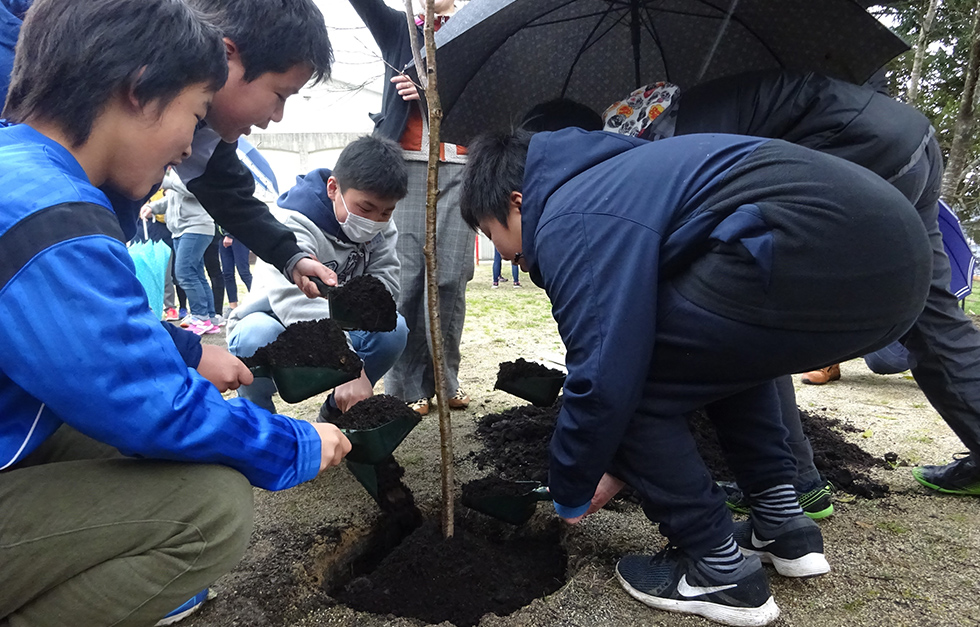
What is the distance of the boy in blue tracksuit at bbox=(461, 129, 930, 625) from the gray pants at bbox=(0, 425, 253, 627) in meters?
0.86

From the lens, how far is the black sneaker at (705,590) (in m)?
1.54

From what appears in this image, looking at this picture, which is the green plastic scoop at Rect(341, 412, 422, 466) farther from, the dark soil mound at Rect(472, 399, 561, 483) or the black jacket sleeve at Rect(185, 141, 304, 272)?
the black jacket sleeve at Rect(185, 141, 304, 272)

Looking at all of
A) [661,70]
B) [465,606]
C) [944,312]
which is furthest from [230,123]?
[944,312]

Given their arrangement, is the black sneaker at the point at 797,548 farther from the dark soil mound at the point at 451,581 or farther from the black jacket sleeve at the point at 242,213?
the black jacket sleeve at the point at 242,213

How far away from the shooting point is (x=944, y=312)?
2133 millimetres

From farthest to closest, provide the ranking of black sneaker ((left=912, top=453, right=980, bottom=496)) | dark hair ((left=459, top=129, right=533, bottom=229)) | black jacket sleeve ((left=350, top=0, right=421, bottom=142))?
black jacket sleeve ((left=350, top=0, right=421, bottom=142)) → black sneaker ((left=912, top=453, right=980, bottom=496)) → dark hair ((left=459, top=129, right=533, bottom=229))

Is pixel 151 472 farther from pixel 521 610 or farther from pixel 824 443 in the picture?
pixel 824 443

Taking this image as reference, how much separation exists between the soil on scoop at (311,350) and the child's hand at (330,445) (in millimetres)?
511

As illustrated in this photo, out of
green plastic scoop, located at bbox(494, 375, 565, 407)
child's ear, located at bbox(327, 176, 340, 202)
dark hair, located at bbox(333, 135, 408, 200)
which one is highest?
dark hair, located at bbox(333, 135, 408, 200)

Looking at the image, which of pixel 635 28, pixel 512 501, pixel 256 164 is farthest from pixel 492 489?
pixel 256 164

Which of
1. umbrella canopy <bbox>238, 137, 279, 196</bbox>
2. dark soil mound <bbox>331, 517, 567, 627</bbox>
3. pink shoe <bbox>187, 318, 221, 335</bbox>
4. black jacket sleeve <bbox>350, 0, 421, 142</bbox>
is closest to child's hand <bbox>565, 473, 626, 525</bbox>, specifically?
dark soil mound <bbox>331, 517, 567, 627</bbox>

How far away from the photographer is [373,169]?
8.25ft

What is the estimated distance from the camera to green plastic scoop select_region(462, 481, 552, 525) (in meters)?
1.90

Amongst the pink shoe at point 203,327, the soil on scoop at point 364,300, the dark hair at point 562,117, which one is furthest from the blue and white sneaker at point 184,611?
the pink shoe at point 203,327
